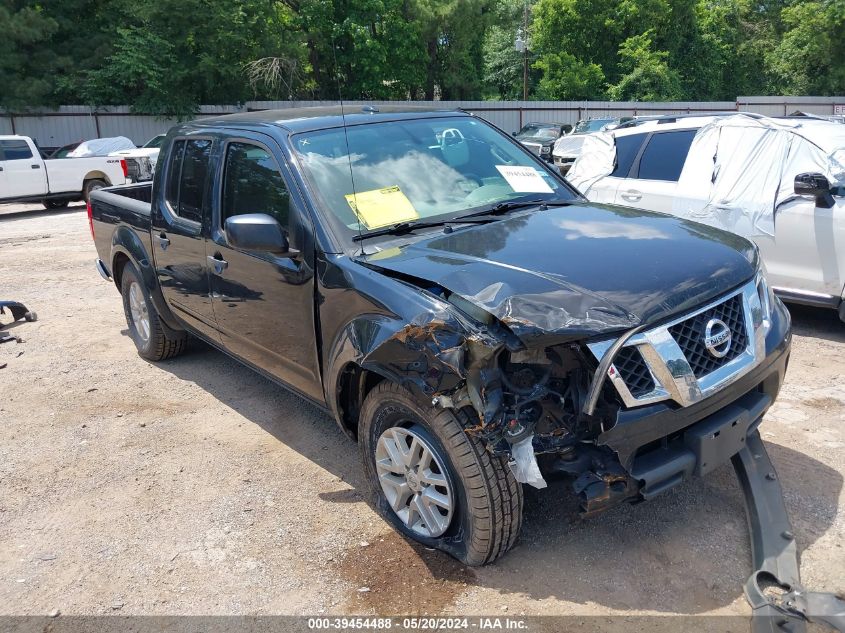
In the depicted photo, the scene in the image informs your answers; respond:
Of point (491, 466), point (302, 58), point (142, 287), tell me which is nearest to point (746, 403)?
point (491, 466)

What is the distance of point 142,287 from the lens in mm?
5625

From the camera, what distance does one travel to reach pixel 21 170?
1622 cm

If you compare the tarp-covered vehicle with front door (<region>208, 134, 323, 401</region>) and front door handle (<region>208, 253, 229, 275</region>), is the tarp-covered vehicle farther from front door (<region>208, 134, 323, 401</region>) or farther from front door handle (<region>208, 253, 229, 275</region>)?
front door handle (<region>208, 253, 229, 275</region>)

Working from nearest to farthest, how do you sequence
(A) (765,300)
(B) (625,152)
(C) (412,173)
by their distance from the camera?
(A) (765,300) → (C) (412,173) → (B) (625,152)

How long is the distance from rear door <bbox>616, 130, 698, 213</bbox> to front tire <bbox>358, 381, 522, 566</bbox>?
443 cm

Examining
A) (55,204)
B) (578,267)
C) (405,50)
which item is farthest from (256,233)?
(405,50)

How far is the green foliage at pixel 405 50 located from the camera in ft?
82.4

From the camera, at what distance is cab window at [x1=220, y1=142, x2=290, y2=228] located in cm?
387

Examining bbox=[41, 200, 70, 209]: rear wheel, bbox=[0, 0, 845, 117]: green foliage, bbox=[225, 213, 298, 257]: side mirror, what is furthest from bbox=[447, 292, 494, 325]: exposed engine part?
bbox=[41, 200, 70, 209]: rear wheel

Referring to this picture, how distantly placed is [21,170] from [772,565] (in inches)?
685

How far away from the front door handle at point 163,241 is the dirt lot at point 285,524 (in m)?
1.12

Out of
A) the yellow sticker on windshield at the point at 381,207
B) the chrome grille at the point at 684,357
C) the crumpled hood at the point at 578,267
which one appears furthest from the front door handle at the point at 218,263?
the chrome grille at the point at 684,357

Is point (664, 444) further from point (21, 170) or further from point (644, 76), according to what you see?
point (644, 76)

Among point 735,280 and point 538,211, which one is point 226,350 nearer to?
point 538,211
